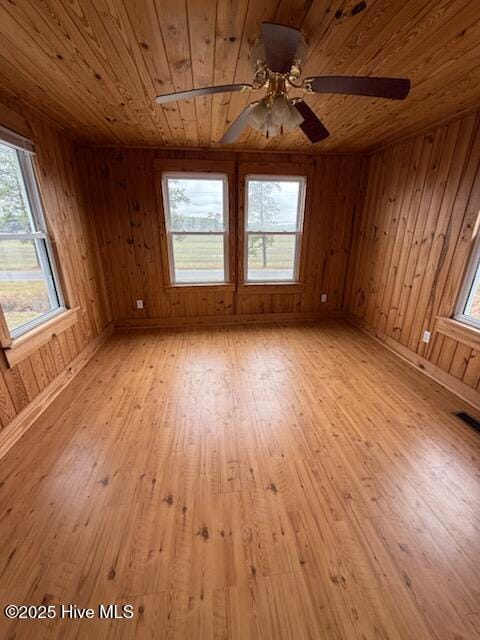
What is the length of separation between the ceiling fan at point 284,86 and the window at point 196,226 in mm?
1793

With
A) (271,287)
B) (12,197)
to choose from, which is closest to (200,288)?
(271,287)

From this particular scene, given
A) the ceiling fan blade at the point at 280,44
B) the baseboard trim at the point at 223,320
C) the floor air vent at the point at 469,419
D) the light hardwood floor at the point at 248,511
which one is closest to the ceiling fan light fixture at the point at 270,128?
the ceiling fan blade at the point at 280,44

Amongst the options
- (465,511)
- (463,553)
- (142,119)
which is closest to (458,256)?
(465,511)

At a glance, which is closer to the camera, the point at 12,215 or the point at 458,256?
the point at 12,215

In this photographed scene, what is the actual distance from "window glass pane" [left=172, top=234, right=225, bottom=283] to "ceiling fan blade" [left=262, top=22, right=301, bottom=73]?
251 cm

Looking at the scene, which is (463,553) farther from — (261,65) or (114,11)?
(114,11)

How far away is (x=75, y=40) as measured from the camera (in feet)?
4.58

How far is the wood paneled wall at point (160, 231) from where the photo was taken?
328cm

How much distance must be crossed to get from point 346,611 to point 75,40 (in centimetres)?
297

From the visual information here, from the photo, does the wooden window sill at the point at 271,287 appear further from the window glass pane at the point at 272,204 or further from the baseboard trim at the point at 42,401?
the baseboard trim at the point at 42,401

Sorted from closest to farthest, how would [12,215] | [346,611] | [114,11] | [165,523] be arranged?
[346,611] < [114,11] < [165,523] < [12,215]

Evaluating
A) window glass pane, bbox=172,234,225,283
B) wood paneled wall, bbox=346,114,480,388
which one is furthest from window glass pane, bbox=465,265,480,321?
window glass pane, bbox=172,234,225,283

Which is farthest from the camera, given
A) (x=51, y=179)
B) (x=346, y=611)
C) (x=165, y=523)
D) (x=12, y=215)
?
(x=51, y=179)

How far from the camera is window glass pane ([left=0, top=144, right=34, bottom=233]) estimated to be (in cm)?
202
